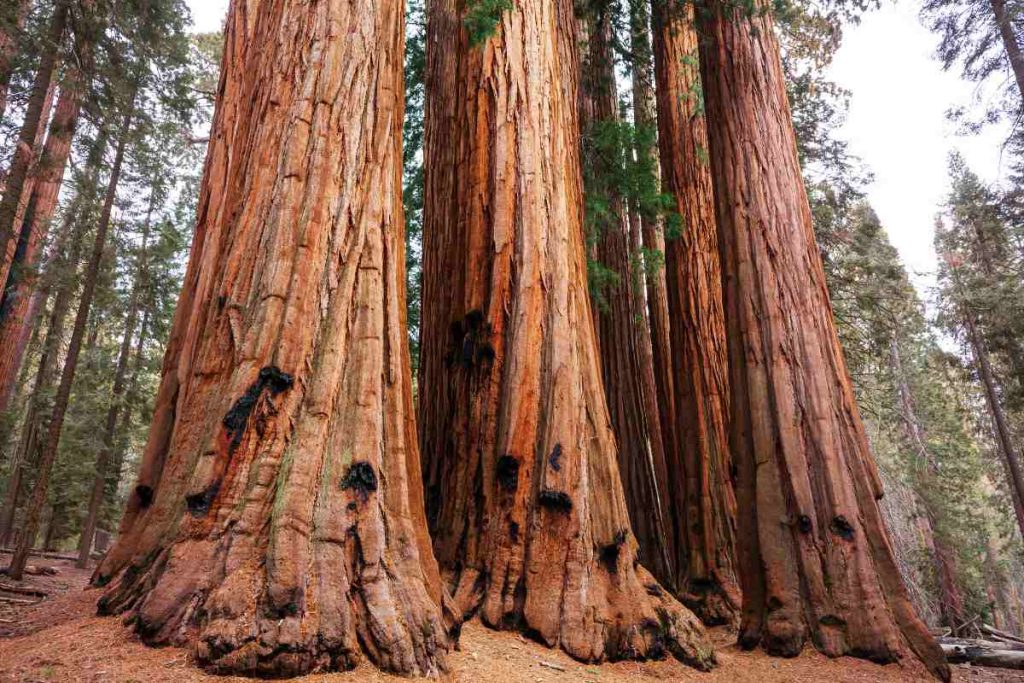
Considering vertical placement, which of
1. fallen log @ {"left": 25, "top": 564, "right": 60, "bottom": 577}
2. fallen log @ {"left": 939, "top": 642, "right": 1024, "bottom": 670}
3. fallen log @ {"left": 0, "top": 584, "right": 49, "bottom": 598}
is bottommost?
fallen log @ {"left": 939, "top": 642, "right": 1024, "bottom": 670}

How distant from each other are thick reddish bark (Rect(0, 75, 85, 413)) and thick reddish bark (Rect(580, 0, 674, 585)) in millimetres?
7717

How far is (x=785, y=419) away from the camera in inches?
Result: 185

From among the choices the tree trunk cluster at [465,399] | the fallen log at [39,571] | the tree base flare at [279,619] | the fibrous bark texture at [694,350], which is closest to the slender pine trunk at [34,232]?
the tree trunk cluster at [465,399]

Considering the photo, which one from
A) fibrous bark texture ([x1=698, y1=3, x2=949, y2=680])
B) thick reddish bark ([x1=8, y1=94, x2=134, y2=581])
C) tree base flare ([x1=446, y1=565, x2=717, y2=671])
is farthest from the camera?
thick reddish bark ([x1=8, y1=94, x2=134, y2=581])

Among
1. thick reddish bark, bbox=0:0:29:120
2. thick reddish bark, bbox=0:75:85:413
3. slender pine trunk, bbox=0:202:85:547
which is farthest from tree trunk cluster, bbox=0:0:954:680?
slender pine trunk, bbox=0:202:85:547

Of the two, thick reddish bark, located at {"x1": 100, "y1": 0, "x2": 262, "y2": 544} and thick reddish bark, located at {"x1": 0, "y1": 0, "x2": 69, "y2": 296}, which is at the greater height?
thick reddish bark, located at {"x1": 0, "y1": 0, "x2": 69, "y2": 296}

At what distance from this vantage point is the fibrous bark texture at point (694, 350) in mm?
6668

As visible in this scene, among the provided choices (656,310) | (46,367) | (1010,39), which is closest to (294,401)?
(656,310)

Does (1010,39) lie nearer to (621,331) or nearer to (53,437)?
(621,331)

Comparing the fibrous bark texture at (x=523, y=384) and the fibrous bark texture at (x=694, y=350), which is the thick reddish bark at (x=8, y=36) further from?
the fibrous bark texture at (x=694, y=350)

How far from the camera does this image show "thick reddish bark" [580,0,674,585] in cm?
766

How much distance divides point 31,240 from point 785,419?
1368 centimetres

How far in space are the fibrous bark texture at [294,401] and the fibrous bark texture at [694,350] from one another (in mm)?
3945

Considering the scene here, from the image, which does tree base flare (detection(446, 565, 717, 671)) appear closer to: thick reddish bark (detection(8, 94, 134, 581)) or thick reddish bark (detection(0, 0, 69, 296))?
thick reddish bark (detection(0, 0, 69, 296))
